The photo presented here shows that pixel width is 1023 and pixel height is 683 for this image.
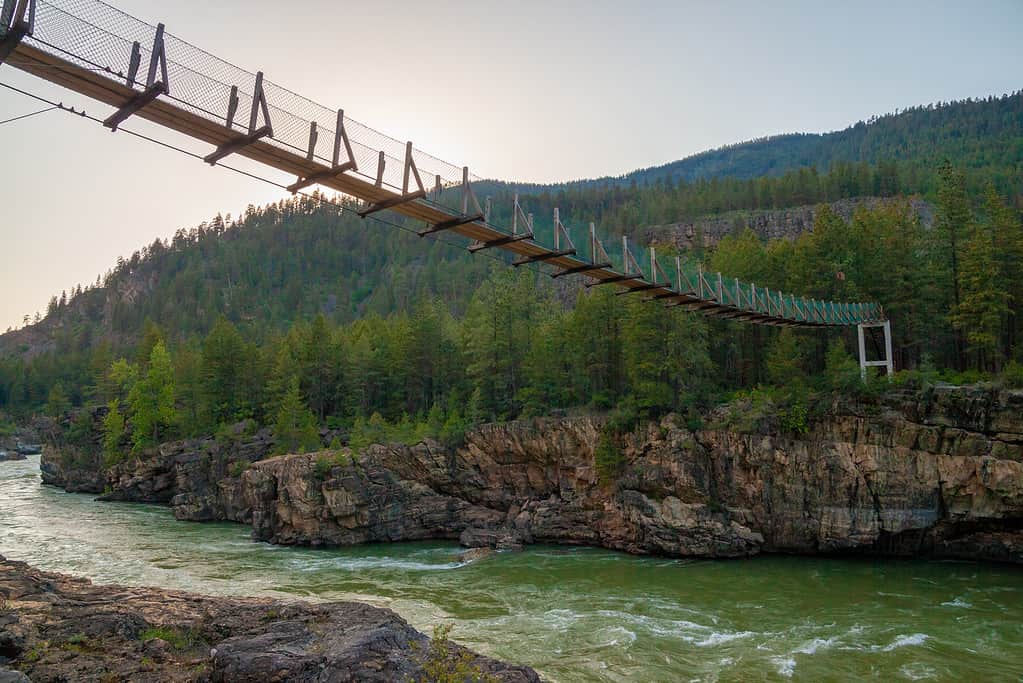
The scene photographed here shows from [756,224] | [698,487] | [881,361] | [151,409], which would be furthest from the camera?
[756,224]

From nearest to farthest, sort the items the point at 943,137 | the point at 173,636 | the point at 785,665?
the point at 173,636, the point at 785,665, the point at 943,137

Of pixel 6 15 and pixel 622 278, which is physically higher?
pixel 6 15

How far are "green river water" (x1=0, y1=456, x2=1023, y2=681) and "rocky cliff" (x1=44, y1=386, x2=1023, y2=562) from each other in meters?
1.11

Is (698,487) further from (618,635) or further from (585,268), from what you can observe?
(585,268)

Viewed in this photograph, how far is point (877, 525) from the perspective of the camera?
2484cm

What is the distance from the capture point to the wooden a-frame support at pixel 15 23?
7.79m

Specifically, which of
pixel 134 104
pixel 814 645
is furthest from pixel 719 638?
pixel 134 104

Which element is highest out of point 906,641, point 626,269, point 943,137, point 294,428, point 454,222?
point 943,137

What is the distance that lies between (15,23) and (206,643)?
373 inches

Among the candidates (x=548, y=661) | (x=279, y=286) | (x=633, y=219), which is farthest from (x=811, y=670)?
(x=279, y=286)

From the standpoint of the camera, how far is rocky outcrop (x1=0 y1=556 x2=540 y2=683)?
30.3 feet

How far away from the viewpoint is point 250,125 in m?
9.90

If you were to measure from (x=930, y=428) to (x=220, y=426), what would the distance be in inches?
1624

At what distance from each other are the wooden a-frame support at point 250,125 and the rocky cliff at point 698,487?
21.8 m
